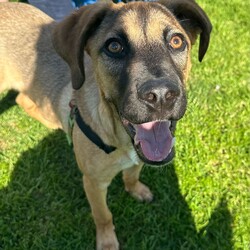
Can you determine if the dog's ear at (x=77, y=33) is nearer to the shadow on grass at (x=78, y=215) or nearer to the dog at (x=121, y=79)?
the dog at (x=121, y=79)

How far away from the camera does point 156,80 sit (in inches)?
104

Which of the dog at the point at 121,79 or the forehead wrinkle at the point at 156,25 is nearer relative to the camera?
the dog at the point at 121,79

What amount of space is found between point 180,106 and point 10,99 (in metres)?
3.41

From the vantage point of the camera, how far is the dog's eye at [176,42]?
2975 millimetres

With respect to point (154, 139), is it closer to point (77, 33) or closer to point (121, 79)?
point (121, 79)

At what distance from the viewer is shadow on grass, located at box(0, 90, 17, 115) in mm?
5505

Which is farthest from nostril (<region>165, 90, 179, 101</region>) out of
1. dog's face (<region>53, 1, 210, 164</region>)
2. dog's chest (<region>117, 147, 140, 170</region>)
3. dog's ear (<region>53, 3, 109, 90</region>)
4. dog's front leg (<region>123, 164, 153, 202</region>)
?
dog's front leg (<region>123, 164, 153, 202</region>)

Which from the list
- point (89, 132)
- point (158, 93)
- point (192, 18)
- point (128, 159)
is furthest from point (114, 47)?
point (128, 159)

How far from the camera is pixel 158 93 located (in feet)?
8.50

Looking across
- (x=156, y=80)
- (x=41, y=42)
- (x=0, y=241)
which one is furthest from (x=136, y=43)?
(x=0, y=241)

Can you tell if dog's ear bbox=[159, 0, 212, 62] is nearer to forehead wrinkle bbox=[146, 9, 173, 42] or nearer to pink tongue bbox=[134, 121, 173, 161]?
forehead wrinkle bbox=[146, 9, 173, 42]

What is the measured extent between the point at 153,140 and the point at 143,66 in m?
0.71

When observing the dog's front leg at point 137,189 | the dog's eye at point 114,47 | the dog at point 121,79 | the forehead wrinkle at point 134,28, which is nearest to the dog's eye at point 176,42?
the dog at point 121,79

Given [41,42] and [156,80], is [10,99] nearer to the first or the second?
[41,42]
